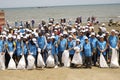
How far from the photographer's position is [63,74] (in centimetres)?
1066

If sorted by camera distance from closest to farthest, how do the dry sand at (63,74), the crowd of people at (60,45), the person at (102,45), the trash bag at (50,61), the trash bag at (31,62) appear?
the dry sand at (63,74)
the trash bag at (31,62)
the crowd of people at (60,45)
the person at (102,45)
the trash bag at (50,61)

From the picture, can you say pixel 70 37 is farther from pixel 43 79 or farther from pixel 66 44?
pixel 43 79

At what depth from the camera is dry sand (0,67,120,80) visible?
1022 centimetres

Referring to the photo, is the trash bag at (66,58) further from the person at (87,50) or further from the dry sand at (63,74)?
the person at (87,50)

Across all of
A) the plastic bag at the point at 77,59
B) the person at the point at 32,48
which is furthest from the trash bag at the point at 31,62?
the plastic bag at the point at 77,59

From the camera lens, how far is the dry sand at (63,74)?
10219mm

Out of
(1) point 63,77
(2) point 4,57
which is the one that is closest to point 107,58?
(1) point 63,77

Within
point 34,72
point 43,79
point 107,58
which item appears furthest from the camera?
point 107,58

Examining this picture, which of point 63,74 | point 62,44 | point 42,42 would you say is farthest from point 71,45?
point 63,74

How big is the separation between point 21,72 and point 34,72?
55 cm

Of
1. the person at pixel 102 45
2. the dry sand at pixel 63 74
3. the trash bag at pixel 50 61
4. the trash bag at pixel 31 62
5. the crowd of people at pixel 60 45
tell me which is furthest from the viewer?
the trash bag at pixel 50 61

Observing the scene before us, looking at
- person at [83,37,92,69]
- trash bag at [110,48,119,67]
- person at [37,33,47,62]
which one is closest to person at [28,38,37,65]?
person at [37,33,47,62]

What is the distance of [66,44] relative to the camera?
11484mm

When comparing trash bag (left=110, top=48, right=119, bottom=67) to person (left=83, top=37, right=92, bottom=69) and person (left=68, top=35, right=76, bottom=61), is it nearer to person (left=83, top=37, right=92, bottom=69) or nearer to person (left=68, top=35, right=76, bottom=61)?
person (left=83, top=37, right=92, bottom=69)
